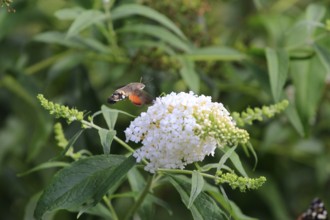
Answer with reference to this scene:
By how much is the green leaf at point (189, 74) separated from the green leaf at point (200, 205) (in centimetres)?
58

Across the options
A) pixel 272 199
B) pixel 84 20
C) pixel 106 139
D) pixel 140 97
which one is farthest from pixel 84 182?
pixel 272 199

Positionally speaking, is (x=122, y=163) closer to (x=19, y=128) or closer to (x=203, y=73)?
(x=203, y=73)

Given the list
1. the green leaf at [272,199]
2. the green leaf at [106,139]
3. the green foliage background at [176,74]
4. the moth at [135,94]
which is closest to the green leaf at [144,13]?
the green foliage background at [176,74]

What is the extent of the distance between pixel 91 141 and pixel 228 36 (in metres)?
0.92

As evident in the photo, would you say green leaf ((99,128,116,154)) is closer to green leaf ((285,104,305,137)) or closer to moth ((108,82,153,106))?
moth ((108,82,153,106))

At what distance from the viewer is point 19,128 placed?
8.92ft

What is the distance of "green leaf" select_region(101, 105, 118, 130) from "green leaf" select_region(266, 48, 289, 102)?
0.52 meters

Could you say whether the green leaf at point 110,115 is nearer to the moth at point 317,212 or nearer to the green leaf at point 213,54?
the moth at point 317,212

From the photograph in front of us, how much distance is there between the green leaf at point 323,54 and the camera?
6.67 ft

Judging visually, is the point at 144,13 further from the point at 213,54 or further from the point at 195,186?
the point at 195,186

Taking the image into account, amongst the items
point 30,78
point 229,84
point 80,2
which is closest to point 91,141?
point 30,78

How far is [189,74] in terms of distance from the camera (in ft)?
6.97

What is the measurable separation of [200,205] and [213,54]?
91 centimetres

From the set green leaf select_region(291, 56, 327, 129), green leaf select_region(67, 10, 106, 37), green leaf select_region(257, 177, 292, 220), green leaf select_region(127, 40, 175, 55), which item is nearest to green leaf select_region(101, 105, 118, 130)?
green leaf select_region(67, 10, 106, 37)
